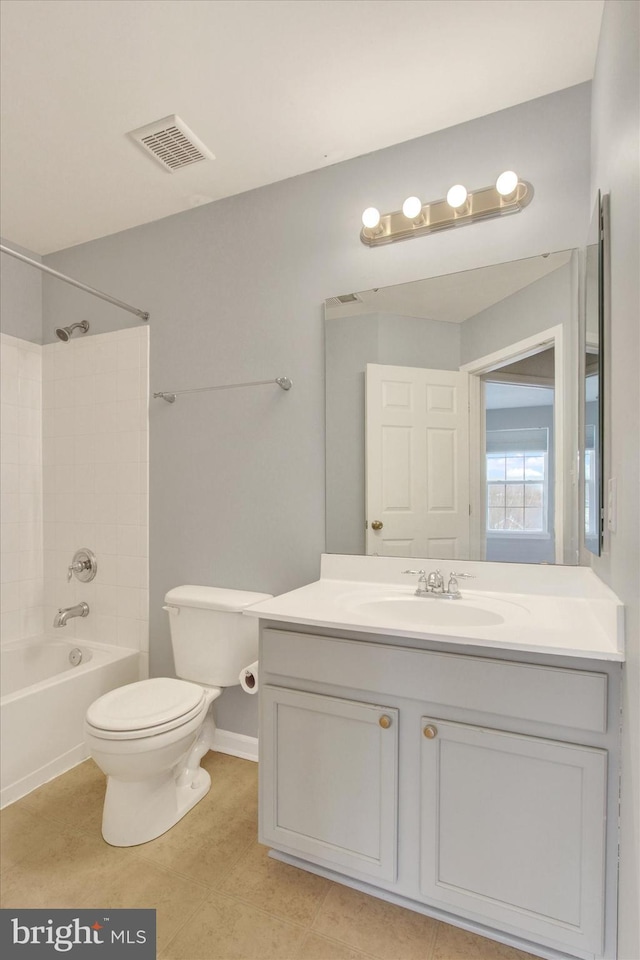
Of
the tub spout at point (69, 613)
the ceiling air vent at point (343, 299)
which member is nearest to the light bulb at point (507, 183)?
the ceiling air vent at point (343, 299)

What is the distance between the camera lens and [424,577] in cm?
174

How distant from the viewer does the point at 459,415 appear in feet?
5.83

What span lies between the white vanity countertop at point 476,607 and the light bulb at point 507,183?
4.12ft

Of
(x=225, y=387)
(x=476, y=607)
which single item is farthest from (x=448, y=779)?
(x=225, y=387)

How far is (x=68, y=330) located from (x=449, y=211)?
6.58 feet

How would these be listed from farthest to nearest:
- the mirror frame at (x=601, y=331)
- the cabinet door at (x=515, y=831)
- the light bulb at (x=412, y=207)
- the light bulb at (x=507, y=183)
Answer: the light bulb at (x=412, y=207)
the light bulb at (x=507, y=183)
the mirror frame at (x=601, y=331)
the cabinet door at (x=515, y=831)

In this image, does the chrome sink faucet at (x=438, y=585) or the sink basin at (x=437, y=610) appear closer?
the sink basin at (x=437, y=610)

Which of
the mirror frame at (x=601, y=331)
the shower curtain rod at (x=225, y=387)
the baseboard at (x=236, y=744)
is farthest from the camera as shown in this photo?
the baseboard at (x=236, y=744)

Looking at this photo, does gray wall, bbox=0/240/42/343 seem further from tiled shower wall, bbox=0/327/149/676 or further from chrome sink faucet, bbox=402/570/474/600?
chrome sink faucet, bbox=402/570/474/600

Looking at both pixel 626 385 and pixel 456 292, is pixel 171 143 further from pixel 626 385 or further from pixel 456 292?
pixel 626 385

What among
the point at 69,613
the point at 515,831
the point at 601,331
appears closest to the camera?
the point at 515,831

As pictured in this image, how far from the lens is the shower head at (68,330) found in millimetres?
2531

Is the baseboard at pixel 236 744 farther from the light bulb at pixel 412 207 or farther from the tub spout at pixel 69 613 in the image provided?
the light bulb at pixel 412 207

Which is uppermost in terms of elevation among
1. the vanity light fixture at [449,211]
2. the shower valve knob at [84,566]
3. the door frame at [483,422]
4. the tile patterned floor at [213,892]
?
the vanity light fixture at [449,211]
